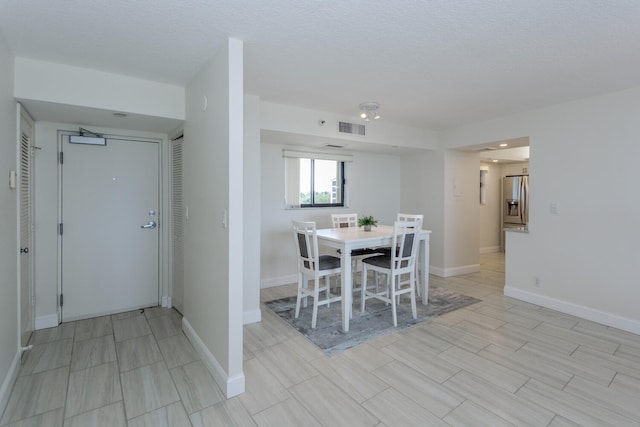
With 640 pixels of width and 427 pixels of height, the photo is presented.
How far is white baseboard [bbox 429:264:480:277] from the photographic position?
5.03 meters

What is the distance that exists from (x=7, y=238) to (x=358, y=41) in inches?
107

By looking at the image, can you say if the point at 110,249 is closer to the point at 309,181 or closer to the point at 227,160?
the point at 227,160

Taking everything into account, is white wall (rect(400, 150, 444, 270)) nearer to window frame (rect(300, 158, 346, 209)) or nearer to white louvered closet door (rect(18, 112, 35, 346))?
window frame (rect(300, 158, 346, 209))

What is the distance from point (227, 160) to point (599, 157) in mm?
3757

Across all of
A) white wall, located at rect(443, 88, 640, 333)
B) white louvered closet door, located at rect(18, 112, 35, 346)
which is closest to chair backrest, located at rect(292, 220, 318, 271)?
white louvered closet door, located at rect(18, 112, 35, 346)

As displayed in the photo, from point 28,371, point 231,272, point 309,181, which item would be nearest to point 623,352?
point 231,272

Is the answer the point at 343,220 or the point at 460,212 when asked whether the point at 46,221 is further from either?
the point at 460,212

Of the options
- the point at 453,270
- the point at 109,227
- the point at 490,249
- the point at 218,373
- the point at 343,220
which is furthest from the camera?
the point at 490,249

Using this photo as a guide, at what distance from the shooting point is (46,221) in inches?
120

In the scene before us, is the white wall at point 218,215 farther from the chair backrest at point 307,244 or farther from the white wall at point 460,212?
the white wall at point 460,212

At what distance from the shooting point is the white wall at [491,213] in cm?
712

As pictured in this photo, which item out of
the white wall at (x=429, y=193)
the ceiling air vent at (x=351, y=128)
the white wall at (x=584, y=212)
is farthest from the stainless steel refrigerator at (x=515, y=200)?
the ceiling air vent at (x=351, y=128)

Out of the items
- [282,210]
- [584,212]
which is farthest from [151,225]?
[584,212]

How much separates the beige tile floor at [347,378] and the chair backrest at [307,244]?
0.67m
